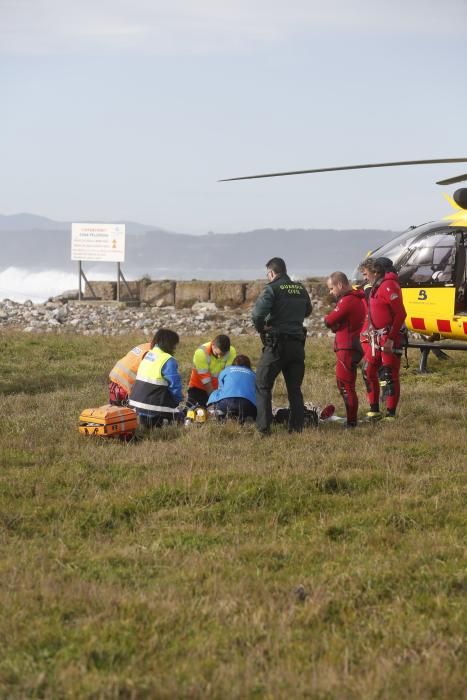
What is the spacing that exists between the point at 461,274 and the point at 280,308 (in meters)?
5.02

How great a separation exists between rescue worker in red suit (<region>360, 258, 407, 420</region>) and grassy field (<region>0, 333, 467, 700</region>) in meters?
0.79

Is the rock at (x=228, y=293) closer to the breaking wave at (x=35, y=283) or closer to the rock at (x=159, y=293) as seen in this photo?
the rock at (x=159, y=293)

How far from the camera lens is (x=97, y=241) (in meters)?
38.2

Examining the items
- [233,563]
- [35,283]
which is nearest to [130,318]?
[233,563]

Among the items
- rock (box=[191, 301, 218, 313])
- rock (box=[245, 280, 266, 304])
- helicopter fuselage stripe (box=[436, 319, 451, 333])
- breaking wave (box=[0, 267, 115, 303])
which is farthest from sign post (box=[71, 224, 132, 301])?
breaking wave (box=[0, 267, 115, 303])

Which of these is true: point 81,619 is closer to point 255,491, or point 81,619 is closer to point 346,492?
point 255,491

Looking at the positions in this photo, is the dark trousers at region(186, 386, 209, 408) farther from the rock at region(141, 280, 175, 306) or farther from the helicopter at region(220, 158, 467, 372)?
the rock at region(141, 280, 175, 306)

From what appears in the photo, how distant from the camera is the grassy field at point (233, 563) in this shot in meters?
4.26

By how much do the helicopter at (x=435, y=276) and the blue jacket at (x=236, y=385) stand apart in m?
4.63

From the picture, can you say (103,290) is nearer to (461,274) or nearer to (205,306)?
(205,306)

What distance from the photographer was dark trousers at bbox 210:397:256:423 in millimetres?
10141

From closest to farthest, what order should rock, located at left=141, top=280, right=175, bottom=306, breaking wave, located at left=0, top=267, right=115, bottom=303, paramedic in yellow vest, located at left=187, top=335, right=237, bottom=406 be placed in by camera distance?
paramedic in yellow vest, located at left=187, top=335, right=237, bottom=406, rock, located at left=141, top=280, right=175, bottom=306, breaking wave, located at left=0, top=267, right=115, bottom=303

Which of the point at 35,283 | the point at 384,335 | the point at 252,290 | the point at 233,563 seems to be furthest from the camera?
the point at 35,283

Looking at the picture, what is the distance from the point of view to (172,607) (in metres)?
4.96
